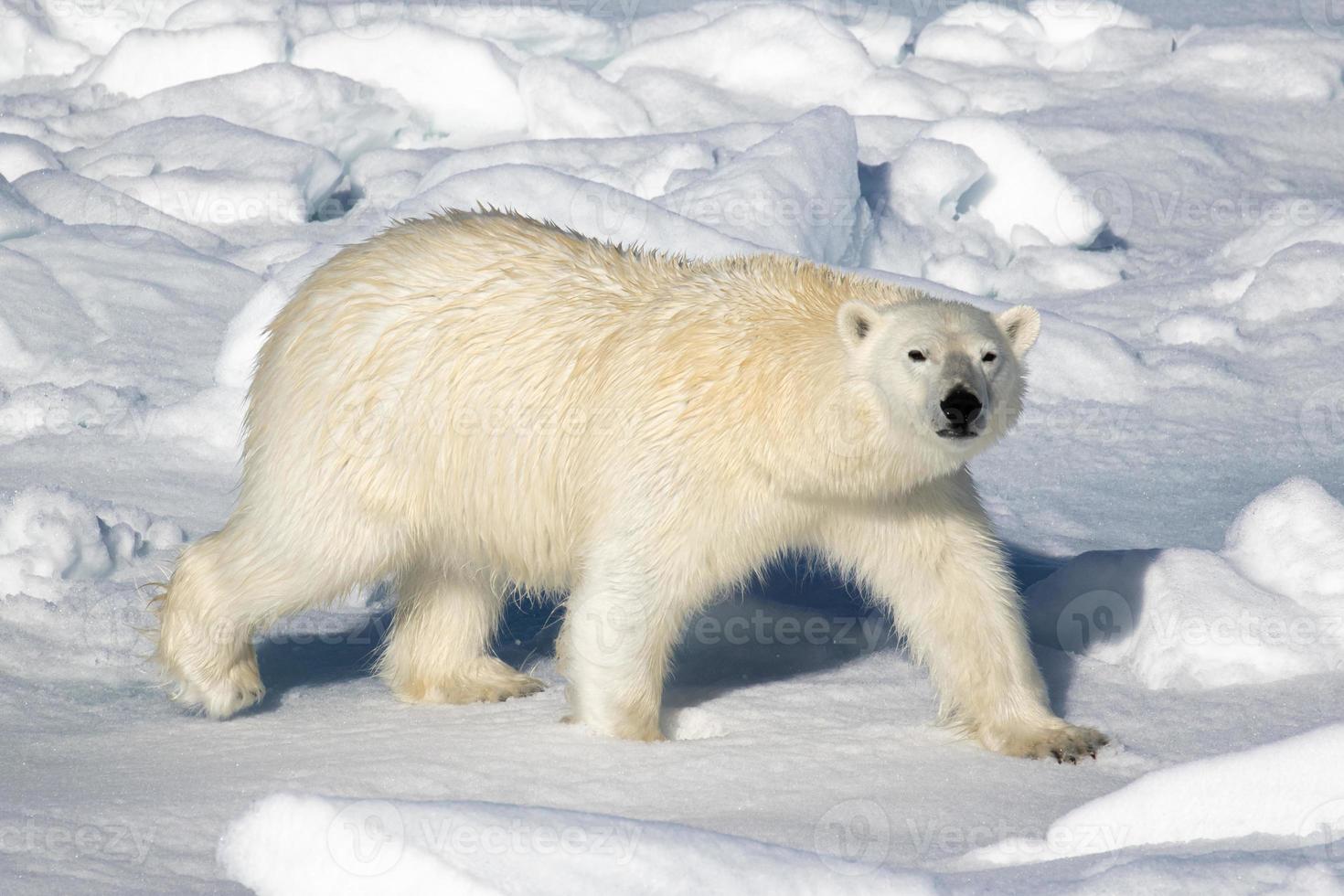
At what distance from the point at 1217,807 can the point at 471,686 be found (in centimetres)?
229

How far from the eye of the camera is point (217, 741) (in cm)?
369

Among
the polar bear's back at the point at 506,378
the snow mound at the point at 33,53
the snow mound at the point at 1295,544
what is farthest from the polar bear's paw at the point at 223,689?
the snow mound at the point at 33,53

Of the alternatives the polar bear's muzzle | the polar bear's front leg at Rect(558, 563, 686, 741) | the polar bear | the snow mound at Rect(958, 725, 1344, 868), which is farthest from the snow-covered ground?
the polar bear's muzzle

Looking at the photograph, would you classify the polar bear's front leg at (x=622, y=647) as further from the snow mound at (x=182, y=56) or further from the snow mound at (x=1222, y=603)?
the snow mound at (x=182, y=56)

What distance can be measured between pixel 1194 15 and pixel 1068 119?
331 cm

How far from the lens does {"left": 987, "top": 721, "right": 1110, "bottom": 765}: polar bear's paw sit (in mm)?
3496

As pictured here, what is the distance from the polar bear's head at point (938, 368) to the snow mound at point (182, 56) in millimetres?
8453

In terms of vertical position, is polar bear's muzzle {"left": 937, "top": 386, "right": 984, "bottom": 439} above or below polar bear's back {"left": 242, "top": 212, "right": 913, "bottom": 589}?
above

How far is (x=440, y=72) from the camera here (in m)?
10.4

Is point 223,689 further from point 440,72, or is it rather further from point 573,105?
point 440,72

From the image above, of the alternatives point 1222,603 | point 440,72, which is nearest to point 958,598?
point 1222,603

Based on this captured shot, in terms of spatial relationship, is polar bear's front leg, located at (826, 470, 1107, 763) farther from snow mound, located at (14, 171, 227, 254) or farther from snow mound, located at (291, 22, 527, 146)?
snow mound, located at (291, 22, 527, 146)

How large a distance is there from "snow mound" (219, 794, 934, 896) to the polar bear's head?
1.03 meters

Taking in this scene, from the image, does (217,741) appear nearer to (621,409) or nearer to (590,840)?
(621,409)
